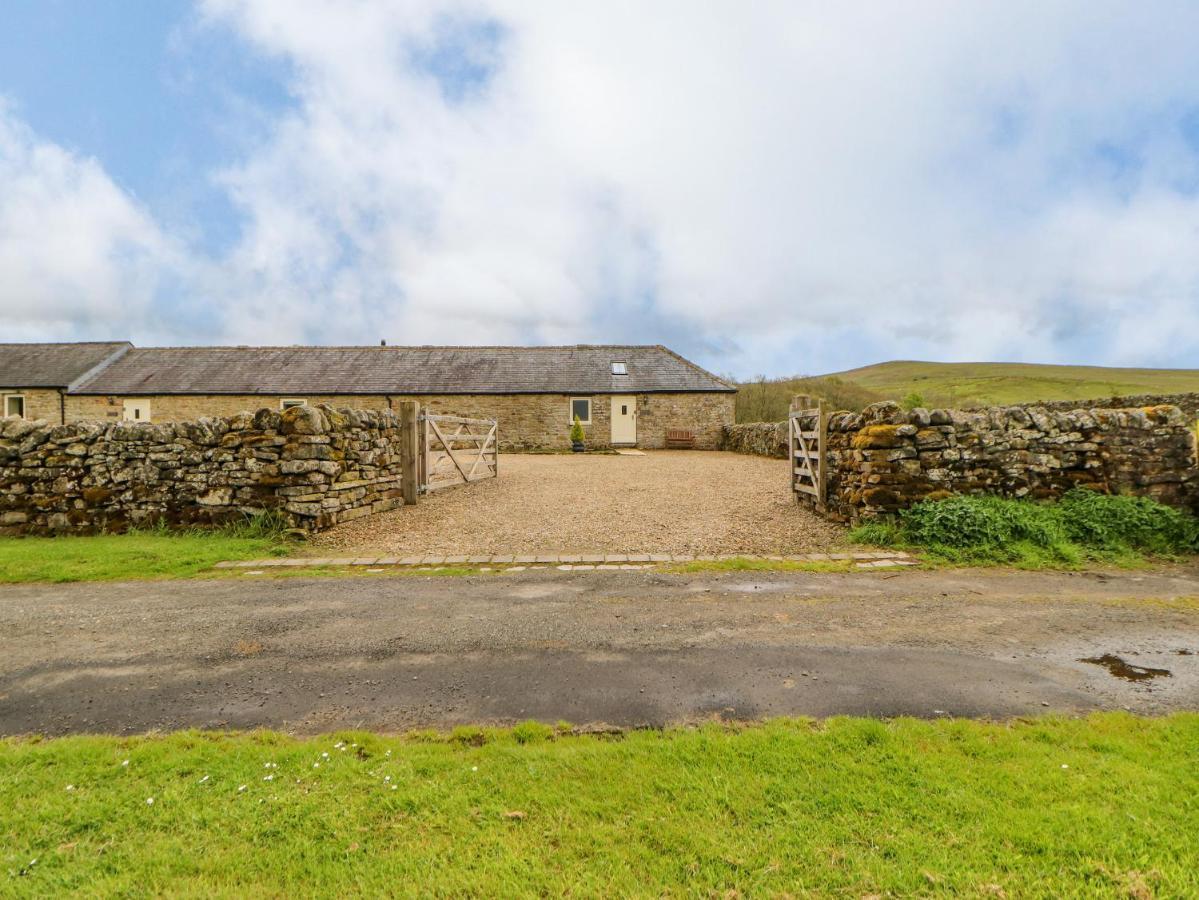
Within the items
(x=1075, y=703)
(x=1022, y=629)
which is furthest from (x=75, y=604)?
(x=1022, y=629)

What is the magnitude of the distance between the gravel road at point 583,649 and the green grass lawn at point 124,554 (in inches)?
15.7

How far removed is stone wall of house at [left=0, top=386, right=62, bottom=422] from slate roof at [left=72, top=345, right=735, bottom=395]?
1240 millimetres

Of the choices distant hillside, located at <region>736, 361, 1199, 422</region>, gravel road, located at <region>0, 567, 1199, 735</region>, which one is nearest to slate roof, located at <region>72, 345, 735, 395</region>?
distant hillside, located at <region>736, 361, 1199, 422</region>

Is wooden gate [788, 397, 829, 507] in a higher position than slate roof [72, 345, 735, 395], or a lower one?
lower

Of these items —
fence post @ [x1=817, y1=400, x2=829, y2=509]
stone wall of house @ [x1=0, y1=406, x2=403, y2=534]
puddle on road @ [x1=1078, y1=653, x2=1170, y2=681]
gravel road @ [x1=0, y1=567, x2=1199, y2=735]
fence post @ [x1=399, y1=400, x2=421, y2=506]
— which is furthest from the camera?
fence post @ [x1=399, y1=400, x2=421, y2=506]

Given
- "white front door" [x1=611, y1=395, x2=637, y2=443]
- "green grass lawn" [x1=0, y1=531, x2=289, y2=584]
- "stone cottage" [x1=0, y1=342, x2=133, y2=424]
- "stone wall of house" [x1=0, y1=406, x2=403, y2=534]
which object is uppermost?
"stone cottage" [x1=0, y1=342, x2=133, y2=424]

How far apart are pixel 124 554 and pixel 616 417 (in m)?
20.7

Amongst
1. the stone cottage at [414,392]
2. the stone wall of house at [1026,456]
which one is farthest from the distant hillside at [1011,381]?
the stone wall of house at [1026,456]

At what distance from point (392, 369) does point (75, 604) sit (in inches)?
933

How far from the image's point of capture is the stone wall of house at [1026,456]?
7.28 meters

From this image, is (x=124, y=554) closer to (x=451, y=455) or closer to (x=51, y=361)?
(x=451, y=455)

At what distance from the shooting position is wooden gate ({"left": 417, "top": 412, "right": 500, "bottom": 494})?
1087 centimetres

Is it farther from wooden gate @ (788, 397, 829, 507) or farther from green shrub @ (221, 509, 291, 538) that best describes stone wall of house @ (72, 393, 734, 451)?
green shrub @ (221, 509, 291, 538)

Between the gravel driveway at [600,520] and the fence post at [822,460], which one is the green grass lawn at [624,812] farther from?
the fence post at [822,460]
